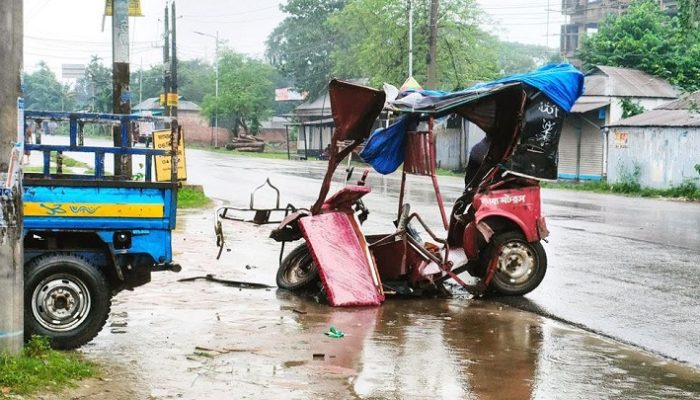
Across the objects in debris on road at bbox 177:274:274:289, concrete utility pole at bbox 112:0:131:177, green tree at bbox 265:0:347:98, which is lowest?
debris on road at bbox 177:274:274:289

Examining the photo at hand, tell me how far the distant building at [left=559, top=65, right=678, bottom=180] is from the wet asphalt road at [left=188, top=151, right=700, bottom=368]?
1136cm

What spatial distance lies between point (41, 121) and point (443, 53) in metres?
46.1

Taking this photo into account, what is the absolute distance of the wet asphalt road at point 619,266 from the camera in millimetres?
8492

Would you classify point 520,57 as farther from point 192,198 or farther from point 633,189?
point 192,198

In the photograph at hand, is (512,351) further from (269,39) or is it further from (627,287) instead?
(269,39)

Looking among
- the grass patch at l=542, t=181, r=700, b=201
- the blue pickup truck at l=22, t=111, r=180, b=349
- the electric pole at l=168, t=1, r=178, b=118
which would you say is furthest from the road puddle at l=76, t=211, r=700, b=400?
the grass patch at l=542, t=181, r=700, b=201

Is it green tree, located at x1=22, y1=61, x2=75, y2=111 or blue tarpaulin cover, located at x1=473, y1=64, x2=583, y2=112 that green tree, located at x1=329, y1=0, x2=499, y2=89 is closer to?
blue tarpaulin cover, located at x1=473, y1=64, x2=583, y2=112

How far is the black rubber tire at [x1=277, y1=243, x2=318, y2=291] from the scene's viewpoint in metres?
9.97

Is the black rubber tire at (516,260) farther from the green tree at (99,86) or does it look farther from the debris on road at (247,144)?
the green tree at (99,86)

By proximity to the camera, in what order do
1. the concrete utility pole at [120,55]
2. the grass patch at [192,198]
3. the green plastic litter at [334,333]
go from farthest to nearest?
the grass patch at [192,198], the concrete utility pole at [120,55], the green plastic litter at [334,333]

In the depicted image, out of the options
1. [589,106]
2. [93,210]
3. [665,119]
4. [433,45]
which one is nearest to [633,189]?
[665,119]

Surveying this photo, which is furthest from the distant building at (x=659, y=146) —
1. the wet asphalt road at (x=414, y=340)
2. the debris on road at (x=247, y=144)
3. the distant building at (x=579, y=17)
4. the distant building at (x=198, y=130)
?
the distant building at (x=198, y=130)

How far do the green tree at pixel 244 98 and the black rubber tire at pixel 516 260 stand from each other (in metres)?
66.6

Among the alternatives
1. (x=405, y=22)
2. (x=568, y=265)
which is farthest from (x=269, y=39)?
(x=568, y=265)
